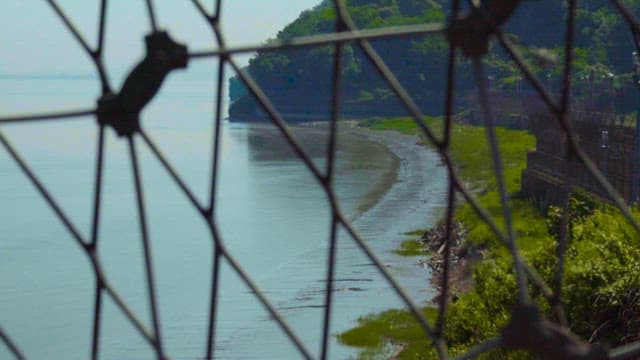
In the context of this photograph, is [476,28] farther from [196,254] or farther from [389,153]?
[389,153]

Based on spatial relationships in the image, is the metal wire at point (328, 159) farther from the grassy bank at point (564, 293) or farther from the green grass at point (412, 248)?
the green grass at point (412, 248)

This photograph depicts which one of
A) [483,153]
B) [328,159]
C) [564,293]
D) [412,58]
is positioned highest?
[328,159]

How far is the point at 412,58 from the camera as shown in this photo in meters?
26.8

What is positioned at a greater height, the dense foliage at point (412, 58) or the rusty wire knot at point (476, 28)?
the rusty wire knot at point (476, 28)

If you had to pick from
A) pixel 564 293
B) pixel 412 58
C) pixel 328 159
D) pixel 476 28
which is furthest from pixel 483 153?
pixel 476 28

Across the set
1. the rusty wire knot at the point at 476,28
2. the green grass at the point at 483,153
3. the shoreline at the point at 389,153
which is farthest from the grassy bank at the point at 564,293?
the shoreline at the point at 389,153

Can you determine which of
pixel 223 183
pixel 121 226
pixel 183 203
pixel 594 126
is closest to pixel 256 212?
pixel 183 203

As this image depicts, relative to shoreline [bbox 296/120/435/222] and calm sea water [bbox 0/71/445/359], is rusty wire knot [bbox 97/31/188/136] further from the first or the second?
shoreline [bbox 296/120/435/222]

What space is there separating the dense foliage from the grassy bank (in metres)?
10.1

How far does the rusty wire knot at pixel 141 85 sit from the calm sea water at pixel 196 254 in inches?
262

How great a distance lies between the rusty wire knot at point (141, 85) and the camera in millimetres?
833

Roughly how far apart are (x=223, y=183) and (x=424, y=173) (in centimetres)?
423

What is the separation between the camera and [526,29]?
2500 cm

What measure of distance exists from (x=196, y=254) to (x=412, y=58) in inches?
522
